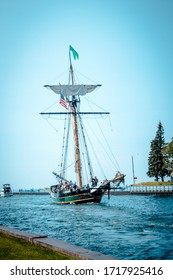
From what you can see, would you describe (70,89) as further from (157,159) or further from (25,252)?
(25,252)

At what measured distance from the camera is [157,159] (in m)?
91.7

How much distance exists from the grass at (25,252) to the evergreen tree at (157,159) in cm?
8055

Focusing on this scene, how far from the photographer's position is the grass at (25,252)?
10.0 metres

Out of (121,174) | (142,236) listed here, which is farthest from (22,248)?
(121,174)

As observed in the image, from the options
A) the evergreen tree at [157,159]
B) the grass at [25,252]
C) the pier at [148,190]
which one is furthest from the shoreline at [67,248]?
the evergreen tree at [157,159]

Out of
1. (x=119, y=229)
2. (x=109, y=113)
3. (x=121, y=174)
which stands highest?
(x=109, y=113)

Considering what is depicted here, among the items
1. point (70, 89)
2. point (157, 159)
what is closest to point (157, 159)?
point (157, 159)

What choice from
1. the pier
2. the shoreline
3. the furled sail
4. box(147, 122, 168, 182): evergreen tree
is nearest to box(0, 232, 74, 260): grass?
the shoreline

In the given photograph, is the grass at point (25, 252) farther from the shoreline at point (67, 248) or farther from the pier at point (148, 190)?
the pier at point (148, 190)

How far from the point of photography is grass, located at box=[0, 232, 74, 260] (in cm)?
1003

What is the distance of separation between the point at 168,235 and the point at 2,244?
975 centimetres

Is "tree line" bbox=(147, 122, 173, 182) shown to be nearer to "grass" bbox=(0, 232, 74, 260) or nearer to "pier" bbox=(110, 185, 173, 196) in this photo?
"pier" bbox=(110, 185, 173, 196)

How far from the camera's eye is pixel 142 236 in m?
18.3
